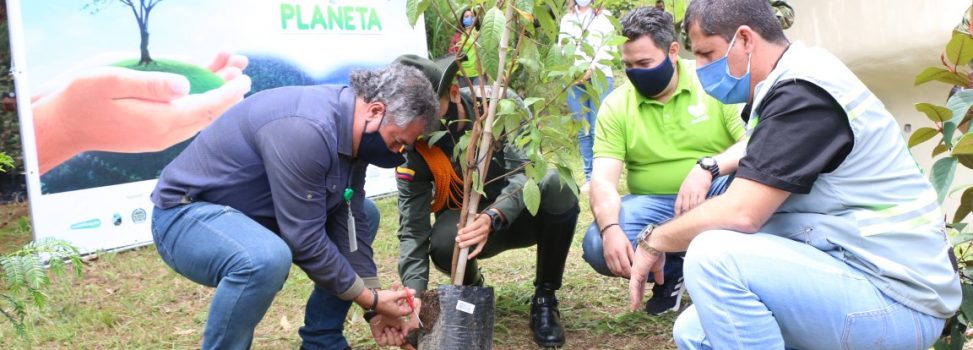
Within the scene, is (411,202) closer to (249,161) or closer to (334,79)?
(249,161)

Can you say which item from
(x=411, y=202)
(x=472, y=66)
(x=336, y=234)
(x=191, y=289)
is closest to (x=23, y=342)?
(x=191, y=289)

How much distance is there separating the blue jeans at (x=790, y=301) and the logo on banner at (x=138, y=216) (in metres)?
4.03

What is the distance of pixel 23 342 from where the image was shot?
3.51 meters

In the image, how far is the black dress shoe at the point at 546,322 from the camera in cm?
333

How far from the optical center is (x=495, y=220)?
3.10m

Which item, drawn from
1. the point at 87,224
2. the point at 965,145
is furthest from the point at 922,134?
the point at 87,224

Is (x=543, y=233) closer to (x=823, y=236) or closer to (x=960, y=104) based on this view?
(x=823, y=236)

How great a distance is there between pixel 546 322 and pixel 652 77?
1.05 metres

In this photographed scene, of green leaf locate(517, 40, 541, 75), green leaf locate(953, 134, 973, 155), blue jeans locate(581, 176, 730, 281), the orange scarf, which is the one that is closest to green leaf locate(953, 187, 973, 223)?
green leaf locate(953, 134, 973, 155)

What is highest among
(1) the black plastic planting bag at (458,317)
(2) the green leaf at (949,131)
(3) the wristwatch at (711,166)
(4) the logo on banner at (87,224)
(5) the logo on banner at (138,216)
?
(2) the green leaf at (949,131)

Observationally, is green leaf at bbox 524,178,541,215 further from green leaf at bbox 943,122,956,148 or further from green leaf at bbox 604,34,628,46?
green leaf at bbox 943,122,956,148

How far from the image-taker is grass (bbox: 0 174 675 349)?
3484mm

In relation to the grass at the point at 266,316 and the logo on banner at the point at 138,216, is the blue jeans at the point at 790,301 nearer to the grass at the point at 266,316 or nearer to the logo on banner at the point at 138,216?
the grass at the point at 266,316

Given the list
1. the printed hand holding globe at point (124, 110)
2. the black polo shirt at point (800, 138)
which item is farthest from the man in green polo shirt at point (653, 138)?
the printed hand holding globe at point (124, 110)
